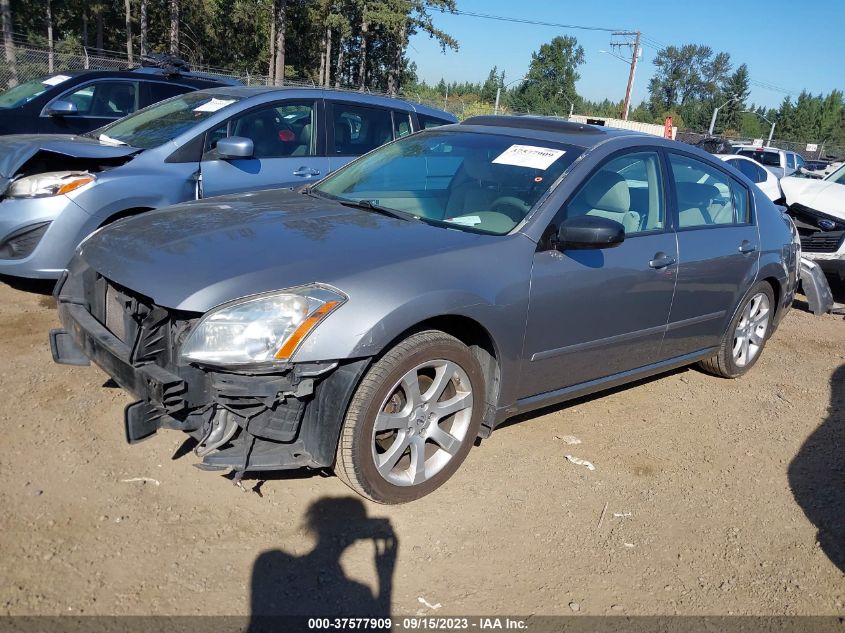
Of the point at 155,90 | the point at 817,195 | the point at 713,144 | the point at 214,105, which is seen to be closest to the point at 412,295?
the point at 214,105

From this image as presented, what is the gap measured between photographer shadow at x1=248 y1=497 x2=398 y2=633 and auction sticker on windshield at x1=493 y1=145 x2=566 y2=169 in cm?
199

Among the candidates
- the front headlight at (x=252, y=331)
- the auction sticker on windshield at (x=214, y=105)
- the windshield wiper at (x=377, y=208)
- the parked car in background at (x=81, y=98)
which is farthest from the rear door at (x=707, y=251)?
the parked car in background at (x=81, y=98)

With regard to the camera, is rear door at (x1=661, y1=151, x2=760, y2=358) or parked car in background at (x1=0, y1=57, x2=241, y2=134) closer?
rear door at (x1=661, y1=151, x2=760, y2=358)

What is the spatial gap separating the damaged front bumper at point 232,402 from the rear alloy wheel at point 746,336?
3218 millimetres

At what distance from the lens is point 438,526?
9.86ft

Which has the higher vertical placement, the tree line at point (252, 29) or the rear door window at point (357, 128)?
the tree line at point (252, 29)

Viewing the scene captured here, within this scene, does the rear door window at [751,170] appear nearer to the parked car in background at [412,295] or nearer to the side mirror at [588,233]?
the parked car in background at [412,295]

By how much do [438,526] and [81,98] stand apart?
7.58 meters

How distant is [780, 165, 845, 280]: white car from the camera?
7.94 m

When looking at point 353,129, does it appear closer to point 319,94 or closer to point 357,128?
point 357,128

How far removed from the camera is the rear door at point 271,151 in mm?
5609

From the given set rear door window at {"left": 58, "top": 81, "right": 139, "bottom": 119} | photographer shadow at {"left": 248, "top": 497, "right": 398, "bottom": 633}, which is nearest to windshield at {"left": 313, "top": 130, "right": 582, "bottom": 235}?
photographer shadow at {"left": 248, "top": 497, "right": 398, "bottom": 633}

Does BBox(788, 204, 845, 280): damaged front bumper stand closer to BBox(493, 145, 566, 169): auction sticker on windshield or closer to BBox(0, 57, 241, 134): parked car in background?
BBox(493, 145, 566, 169): auction sticker on windshield

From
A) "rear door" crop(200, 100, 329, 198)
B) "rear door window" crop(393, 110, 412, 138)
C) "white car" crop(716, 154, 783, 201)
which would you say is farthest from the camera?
"white car" crop(716, 154, 783, 201)
